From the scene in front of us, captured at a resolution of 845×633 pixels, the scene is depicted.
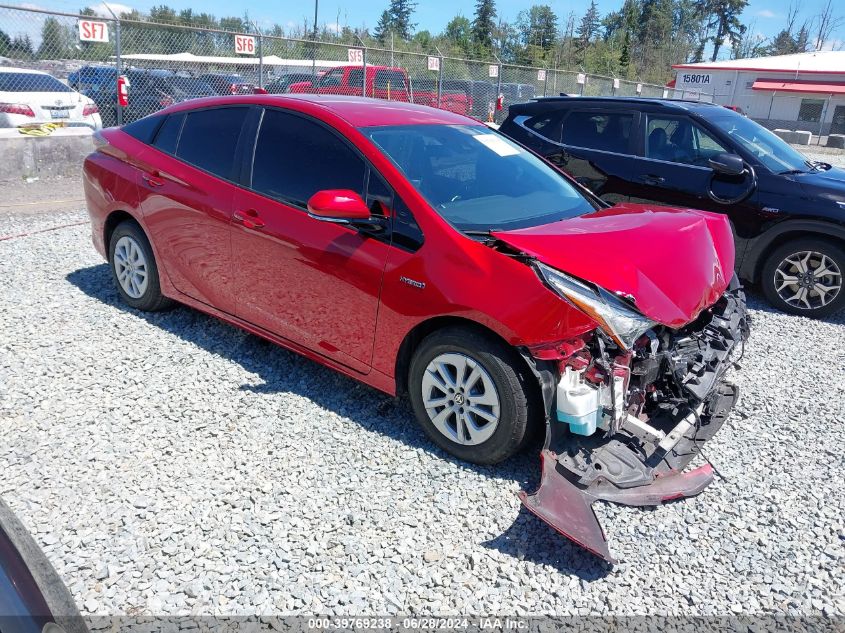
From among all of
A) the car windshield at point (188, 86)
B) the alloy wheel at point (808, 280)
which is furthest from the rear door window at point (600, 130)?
the car windshield at point (188, 86)

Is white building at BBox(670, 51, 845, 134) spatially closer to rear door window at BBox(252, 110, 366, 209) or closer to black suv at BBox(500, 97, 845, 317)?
black suv at BBox(500, 97, 845, 317)

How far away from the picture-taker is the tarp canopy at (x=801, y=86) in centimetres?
3910

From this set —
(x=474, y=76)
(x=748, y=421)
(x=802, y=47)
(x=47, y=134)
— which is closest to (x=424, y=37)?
(x=802, y=47)

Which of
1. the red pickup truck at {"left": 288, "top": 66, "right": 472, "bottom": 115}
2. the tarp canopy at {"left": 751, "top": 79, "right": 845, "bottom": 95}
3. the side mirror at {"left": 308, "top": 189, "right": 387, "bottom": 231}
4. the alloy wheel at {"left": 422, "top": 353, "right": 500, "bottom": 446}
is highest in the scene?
the tarp canopy at {"left": 751, "top": 79, "right": 845, "bottom": 95}

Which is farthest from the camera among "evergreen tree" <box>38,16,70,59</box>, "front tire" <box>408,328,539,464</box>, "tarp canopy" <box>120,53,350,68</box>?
"tarp canopy" <box>120,53,350,68</box>

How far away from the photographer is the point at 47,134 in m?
10.1

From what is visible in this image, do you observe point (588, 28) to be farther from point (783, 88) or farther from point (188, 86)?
point (188, 86)

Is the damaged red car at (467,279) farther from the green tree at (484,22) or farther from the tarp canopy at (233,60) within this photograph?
the green tree at (484,22)

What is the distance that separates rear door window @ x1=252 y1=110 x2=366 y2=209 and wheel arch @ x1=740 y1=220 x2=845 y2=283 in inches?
168

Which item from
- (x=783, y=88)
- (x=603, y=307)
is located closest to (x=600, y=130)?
(x=603, y=307)

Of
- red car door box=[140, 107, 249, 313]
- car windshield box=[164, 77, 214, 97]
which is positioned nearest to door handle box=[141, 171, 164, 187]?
red car door box=[140, 107, 249, 313]

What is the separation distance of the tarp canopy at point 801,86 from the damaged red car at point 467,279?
4299 centimetres

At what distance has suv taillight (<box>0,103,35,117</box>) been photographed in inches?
451

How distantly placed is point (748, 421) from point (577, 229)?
169 centimetres
